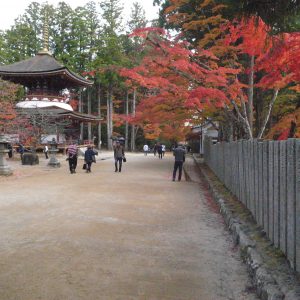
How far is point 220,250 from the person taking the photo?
215 inches

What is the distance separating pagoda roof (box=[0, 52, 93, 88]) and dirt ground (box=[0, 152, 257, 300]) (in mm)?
25159

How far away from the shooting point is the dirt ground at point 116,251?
155 inches

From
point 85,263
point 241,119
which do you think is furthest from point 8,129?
point 85,263

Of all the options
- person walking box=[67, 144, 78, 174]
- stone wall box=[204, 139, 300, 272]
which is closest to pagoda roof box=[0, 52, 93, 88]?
person walking box=[67, 144, 78, 174]

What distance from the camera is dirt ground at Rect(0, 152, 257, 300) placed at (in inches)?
155

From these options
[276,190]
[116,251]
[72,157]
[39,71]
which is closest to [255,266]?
[276,190]

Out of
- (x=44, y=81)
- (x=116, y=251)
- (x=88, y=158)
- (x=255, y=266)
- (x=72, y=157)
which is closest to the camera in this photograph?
(x=255, y=266)

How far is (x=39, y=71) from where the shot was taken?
108 feet

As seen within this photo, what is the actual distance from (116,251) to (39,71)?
30609mm

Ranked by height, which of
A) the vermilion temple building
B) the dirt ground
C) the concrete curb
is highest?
the vermilion temple building

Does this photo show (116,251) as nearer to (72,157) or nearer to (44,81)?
(72,157)

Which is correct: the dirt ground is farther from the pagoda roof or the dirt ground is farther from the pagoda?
the pagoda roof

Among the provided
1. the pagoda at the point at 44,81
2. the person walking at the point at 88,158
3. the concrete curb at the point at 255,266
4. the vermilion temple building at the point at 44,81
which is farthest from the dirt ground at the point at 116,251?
the pagoda at the point at 44,81

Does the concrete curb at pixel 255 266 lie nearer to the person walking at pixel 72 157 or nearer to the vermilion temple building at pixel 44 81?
the person walking at pixel 72 157
